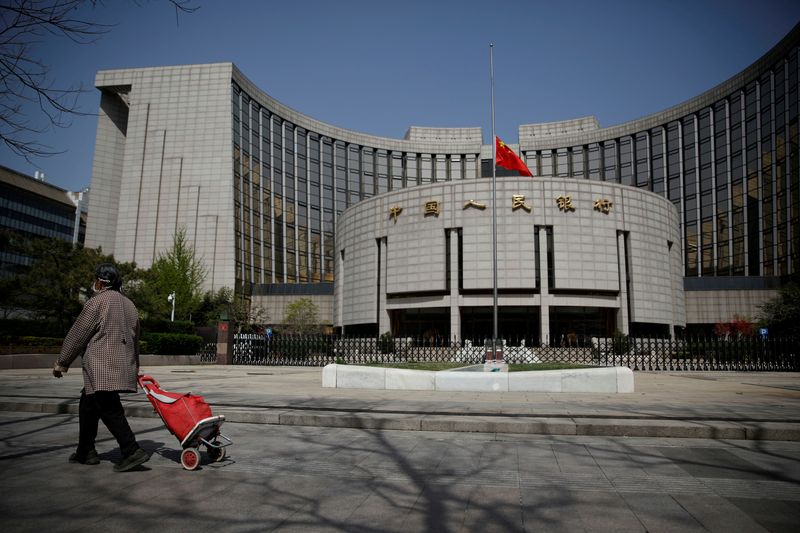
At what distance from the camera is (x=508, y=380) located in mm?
13500

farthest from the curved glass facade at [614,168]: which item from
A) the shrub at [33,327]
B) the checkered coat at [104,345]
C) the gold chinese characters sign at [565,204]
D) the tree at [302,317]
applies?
the checkered coat at [104,345]

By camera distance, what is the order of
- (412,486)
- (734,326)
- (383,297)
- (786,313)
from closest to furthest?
(412,486) < (786,313) < (383,297) < (734,326)

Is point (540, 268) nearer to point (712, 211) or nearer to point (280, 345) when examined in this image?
point (280, 345)

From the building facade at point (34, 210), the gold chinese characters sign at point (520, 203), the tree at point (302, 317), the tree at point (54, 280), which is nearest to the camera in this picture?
the tree at point (54, 280)

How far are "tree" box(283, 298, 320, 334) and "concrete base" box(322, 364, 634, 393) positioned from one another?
44.9m

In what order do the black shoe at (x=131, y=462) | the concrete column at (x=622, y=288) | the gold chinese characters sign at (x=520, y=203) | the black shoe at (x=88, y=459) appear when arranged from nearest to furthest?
the black shoe at (x=131, y=462), the black shoe at (x=88, y=459), the gold chinese characters sign at (x=520, y=203), the concrete column at (x=622, y=288)

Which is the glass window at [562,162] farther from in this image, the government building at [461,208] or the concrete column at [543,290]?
the concrete column at [543,290]

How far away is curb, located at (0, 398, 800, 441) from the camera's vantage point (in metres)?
7.30

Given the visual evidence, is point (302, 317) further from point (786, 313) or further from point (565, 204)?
point (786, 313)

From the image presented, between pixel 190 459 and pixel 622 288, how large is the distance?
50.2 m

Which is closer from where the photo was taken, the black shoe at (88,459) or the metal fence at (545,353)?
the black shoe at (88,459)

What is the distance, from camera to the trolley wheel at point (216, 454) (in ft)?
18.9

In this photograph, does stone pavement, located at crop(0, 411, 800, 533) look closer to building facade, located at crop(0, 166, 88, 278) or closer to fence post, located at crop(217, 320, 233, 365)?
fence post, located at crop(217, 320, 233, 365)

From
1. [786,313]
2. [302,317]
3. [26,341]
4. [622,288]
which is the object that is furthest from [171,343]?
[622,288]
